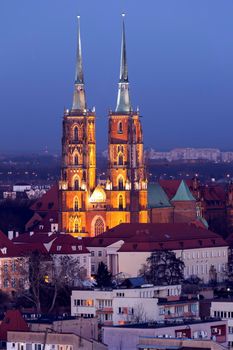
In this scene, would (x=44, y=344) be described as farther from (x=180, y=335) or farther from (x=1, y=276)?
(x=1, y=276)

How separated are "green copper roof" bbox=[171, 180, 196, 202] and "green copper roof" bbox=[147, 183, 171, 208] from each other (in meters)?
0.64

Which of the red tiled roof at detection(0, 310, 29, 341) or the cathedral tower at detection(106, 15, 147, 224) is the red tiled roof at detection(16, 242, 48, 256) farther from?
the red tiled roof at detection(0, 310, 29, 341)

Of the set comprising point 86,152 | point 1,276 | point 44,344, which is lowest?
point 44,344

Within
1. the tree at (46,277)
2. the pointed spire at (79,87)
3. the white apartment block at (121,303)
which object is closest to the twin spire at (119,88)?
the pointed spire at (79,87)

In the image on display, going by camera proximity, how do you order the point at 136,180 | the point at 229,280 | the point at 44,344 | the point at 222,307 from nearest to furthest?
the point at 44,344, the point at 222,307, the point at 229,280, the point at 136,180

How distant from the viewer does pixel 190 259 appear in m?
149

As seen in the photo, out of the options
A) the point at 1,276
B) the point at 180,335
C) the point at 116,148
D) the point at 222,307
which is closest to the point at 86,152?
the point at 116,148

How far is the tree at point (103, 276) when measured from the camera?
13173 cm

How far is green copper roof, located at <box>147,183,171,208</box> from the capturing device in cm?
16300

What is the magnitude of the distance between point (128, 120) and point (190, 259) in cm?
1260

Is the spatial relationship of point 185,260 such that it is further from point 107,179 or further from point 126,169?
point 107,179

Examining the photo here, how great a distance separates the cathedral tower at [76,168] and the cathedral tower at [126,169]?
1307 mm

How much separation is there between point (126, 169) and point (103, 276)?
21.3 metres

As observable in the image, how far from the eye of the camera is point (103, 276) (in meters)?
137
